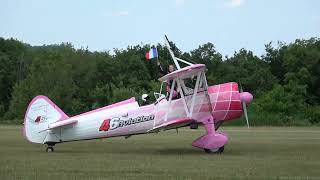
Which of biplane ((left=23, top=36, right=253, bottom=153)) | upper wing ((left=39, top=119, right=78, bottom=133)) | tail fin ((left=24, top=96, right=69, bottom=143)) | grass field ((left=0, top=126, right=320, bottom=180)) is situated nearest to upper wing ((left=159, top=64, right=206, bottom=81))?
biplane ((left=23, top=36, right=253, bottom=153))

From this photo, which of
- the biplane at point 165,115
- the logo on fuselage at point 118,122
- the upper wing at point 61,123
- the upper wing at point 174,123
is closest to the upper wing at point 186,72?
the biplane at point 165,115

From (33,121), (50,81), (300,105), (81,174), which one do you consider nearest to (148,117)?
(33,121)

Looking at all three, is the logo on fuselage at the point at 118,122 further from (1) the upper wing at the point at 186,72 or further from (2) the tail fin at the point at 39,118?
(1) the upper wing at the point at 186,72

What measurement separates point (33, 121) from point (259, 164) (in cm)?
957

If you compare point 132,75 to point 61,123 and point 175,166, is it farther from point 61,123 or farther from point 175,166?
point 175,166

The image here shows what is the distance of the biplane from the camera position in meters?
18.3

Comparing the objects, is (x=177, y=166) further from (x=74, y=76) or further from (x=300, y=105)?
(x=74, y=76)

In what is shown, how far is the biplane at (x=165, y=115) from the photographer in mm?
18344

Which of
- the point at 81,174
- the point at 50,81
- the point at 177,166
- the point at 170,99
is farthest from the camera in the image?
the point at 50,81

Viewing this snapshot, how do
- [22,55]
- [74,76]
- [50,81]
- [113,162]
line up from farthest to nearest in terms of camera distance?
[22,55] → [74,76] → [50,81] → [113,162]

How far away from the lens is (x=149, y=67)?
264ft

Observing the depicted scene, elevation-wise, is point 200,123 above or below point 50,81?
below

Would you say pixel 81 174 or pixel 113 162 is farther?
pixel 113 162

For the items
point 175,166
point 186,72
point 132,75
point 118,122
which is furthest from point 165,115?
point 132,75
